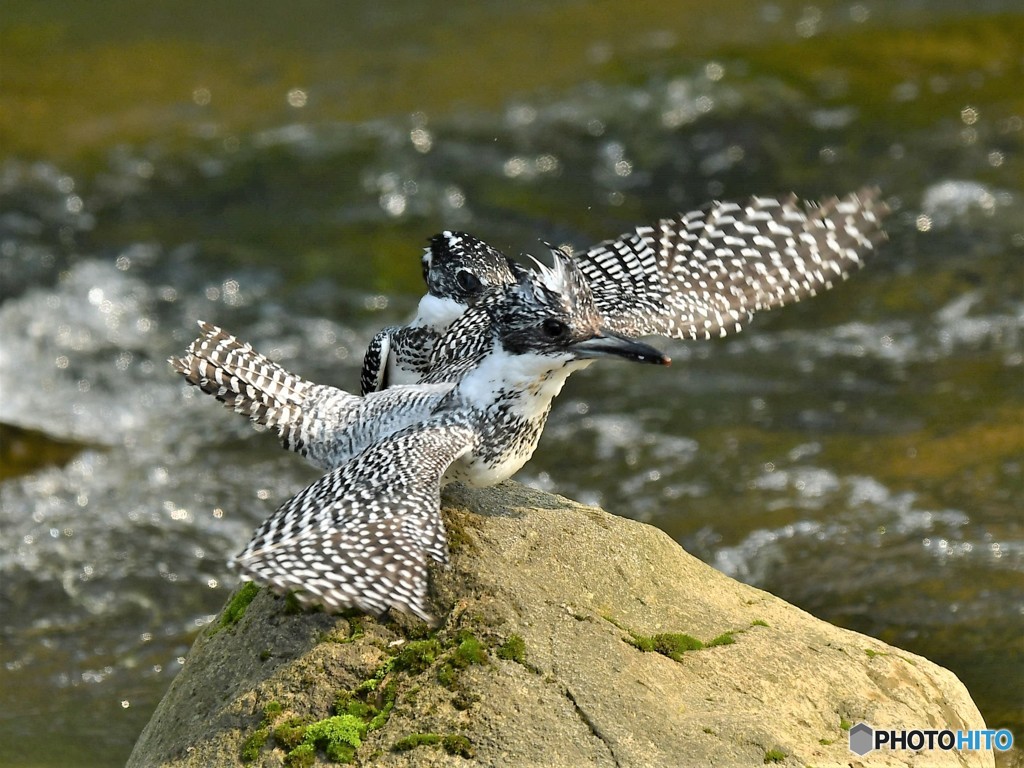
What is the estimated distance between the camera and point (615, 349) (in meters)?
5.13

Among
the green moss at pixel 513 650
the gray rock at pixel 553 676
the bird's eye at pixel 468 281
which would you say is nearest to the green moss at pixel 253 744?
the gray rock at pixel 553 676

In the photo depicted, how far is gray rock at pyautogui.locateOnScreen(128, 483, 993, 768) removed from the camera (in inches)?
174

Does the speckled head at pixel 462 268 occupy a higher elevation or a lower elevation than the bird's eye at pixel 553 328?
higher

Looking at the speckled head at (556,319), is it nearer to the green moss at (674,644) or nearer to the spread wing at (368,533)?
the spread wing at (368,533)

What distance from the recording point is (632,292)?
648cm

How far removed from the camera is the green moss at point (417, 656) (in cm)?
466

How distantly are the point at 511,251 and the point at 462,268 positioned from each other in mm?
4920

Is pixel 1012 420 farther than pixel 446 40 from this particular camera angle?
No

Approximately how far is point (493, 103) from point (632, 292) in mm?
9794

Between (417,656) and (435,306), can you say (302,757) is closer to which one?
(417,656)

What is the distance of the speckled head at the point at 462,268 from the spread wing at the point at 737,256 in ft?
2.68

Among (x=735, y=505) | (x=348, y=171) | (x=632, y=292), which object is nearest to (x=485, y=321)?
(x=632, y=292)

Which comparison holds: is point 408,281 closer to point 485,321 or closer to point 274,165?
point 274,165

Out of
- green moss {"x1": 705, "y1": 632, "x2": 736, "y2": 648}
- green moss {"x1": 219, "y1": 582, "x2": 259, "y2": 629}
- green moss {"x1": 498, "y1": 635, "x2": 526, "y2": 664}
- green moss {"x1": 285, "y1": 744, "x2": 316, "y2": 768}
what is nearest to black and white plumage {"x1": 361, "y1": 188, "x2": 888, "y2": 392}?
green moss {"x1": 705, "y1": 632, "x2": 736, "y2": 648}
